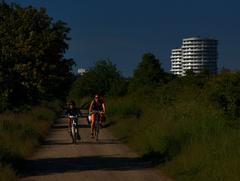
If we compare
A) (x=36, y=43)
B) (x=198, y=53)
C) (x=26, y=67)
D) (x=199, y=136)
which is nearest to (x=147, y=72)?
(x=36, y=43)

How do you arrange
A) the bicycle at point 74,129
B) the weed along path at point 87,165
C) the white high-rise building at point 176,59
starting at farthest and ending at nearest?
the white high-rise building at point 176,59 → the bicycle at point 74,129 → the weed along path at point 87,165

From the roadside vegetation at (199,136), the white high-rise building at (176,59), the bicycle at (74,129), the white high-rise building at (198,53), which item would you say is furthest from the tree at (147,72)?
the white high-rise building at (176,59)

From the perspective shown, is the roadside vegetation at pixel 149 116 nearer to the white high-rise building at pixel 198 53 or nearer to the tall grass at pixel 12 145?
the tall grass at pixel 12 145

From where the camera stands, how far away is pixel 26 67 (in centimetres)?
3269

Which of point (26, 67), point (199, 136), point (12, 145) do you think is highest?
point (26, 67)

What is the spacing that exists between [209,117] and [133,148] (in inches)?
147

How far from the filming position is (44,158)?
1958 centimetres

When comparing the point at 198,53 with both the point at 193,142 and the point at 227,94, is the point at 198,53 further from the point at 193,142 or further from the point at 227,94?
the point at 193,142

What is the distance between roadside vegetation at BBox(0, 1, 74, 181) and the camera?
2231cm

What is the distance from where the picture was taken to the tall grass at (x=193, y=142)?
1427cm

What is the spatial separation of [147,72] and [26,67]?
42325 millimetres

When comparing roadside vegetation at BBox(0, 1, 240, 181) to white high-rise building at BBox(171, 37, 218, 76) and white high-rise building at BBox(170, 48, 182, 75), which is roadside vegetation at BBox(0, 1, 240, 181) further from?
white high-rise building at BBox(170, 48, 182, 75)

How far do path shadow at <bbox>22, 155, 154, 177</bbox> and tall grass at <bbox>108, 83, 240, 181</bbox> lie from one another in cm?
71

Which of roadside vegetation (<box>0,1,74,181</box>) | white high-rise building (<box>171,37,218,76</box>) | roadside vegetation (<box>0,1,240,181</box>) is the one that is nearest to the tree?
roadside vegetation (<box>0,1,240,181</box>)
